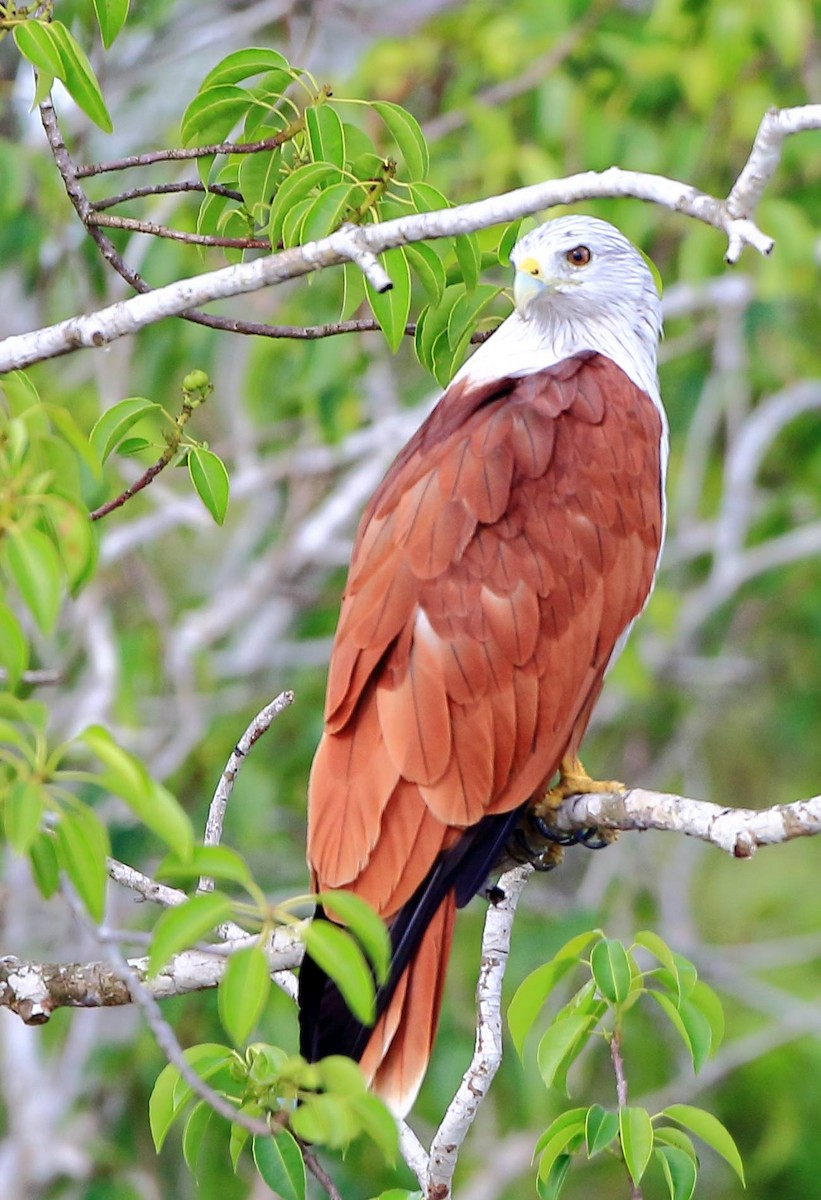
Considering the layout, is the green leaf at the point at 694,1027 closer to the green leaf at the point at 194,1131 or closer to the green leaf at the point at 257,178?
the green leaf at the point at 194,1131

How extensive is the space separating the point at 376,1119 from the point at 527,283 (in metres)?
1.96

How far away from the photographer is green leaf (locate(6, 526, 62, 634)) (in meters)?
1.46

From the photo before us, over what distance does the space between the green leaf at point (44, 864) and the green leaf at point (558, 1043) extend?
766 mm

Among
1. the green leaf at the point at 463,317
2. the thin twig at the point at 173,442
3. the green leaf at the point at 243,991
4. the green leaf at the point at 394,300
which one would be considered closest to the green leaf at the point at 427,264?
the green leaf at the point at 394,300

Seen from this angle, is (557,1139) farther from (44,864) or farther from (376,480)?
(376,480)

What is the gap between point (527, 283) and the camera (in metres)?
3.12

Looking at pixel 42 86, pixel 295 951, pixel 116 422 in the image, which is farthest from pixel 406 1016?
pixel 42 86

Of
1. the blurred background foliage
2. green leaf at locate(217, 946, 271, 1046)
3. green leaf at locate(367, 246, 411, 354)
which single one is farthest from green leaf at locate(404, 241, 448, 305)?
the blurred background foliage

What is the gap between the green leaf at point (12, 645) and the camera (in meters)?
1.46

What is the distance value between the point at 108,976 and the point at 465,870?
657 mm

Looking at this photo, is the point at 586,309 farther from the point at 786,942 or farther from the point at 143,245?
the point at 786,942

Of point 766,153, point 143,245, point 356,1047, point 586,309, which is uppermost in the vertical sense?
point 143,245

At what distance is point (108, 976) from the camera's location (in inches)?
91.6

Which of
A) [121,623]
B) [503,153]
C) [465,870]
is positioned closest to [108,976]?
[465,870]
